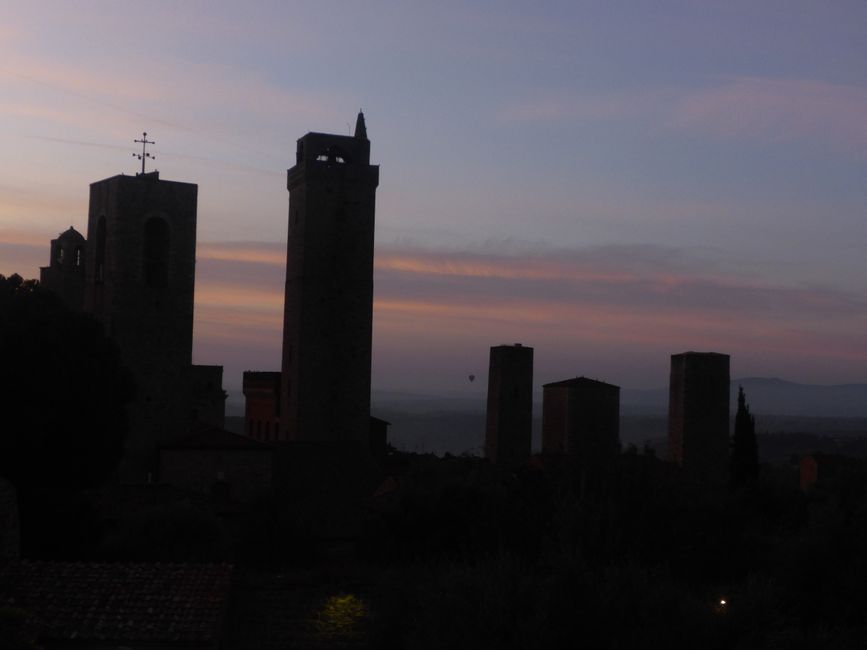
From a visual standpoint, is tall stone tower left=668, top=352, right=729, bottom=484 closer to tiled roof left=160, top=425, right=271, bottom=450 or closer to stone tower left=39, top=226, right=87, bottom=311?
tiled roof left=160, top=425, right=271, bottom=450

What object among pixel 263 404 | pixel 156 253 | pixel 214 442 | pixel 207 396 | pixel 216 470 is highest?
pixel 156 253

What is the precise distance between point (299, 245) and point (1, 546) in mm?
27946

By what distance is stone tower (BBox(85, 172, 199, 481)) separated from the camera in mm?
35188

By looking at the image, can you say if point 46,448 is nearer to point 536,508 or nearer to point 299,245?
point 536,508

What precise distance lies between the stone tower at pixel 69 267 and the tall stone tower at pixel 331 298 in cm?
739

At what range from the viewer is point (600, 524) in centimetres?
1834

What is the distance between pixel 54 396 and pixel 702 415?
60.6 ft

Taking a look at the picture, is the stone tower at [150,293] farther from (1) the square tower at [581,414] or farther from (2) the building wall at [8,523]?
(2) the building wall at [8,523]

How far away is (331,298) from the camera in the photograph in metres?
41.4

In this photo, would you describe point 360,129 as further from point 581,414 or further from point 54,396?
point 54,396

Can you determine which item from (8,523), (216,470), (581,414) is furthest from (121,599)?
(581,414)

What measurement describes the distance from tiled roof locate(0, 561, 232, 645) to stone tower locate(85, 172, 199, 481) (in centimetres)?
2130

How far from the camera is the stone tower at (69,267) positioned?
40656 millimetres

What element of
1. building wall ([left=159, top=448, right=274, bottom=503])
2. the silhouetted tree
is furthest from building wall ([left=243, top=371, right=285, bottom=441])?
the silhouetted tree
